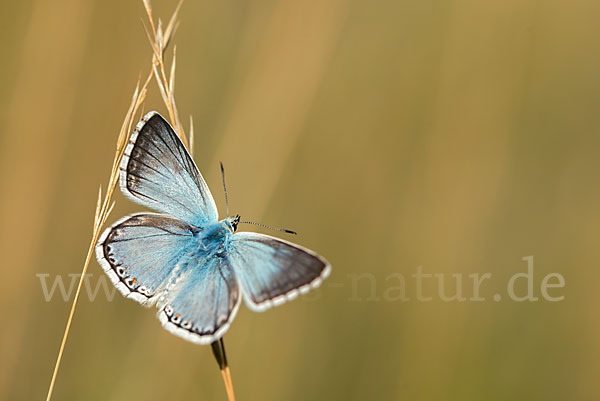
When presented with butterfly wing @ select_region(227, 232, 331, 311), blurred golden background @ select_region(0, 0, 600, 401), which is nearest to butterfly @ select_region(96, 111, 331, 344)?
butterfly wing @ select_region(227, 232, 331, 311)

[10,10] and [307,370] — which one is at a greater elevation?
[10,10]

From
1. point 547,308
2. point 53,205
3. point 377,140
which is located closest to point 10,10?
point 53,205

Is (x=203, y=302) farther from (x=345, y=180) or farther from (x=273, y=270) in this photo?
(x=345, y=180)

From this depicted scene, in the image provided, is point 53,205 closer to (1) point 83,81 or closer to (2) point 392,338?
(1) point 83,81

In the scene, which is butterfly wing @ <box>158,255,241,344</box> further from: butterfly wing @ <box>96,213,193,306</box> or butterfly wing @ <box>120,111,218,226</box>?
butterfly wing @ <box>120,111,218,226</box>

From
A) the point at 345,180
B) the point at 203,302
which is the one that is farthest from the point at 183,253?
the point at 345,180

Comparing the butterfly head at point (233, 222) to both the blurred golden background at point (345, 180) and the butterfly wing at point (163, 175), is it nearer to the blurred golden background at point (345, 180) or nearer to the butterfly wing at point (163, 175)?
the butterfly wing at point (163, 175)

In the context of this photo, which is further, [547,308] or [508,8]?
[508,8]

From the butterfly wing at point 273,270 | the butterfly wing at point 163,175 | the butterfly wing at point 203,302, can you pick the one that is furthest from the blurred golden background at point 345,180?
the butterfly wing at point 273,270

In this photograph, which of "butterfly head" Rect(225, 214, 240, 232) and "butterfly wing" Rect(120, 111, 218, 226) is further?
"butterfly head" Rect(225, 214, 240, 232)
